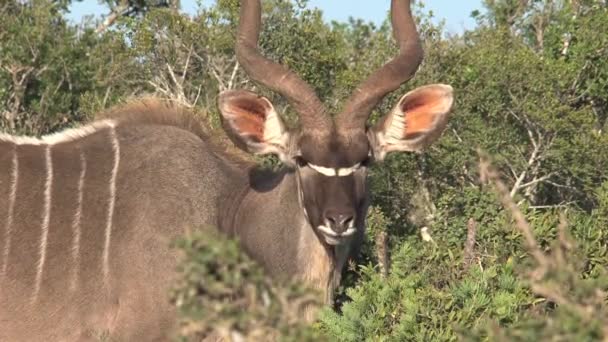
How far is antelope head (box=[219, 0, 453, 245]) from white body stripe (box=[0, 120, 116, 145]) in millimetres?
464

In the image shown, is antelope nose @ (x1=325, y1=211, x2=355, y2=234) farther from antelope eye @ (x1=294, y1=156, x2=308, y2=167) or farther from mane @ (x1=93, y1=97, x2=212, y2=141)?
mane @ (x1=93, y1=97, x2=212, y2=141)

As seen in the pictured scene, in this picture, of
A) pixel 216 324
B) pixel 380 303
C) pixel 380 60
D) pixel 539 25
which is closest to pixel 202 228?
pixel 380 303

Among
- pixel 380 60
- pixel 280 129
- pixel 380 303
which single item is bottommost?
pixel 380 303

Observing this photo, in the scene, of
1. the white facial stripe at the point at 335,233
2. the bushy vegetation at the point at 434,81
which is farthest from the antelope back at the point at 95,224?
the bushy vegetation at the point at 434,81

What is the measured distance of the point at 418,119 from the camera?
422cm

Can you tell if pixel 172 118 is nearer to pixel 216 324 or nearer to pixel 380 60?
pixel 216 324

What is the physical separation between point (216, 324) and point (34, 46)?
6547 mm

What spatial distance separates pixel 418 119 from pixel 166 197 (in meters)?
0.92

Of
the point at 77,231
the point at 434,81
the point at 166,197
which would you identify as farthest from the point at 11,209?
the point at 434,81

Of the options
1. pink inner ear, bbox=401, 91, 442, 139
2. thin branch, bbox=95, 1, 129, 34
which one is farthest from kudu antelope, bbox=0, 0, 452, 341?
thin branch, bbox=95, 1, 129, 34

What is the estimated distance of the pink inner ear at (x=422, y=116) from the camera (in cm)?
421

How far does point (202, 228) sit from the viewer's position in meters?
3.97

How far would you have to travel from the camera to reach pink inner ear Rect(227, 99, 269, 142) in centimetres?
408

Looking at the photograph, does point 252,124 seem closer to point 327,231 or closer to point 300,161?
point 300,161
